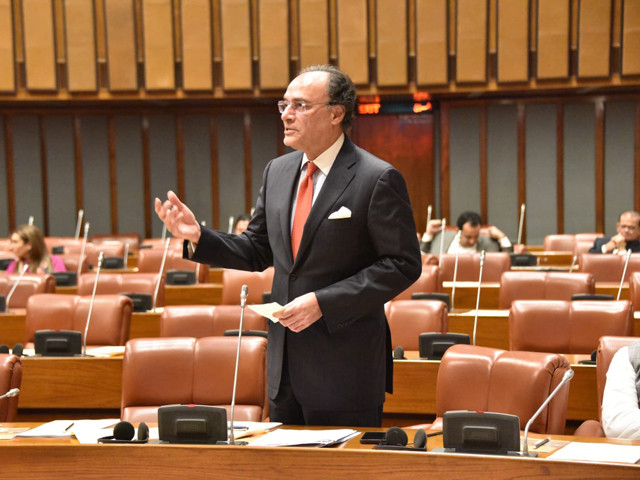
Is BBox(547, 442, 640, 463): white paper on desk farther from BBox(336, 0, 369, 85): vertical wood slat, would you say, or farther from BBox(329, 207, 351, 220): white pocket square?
BBox(336, 0, 369, 85): vertical wood slat

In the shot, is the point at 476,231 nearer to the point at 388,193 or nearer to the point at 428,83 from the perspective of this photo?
the point at 428,83

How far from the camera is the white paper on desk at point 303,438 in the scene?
2.05 meters

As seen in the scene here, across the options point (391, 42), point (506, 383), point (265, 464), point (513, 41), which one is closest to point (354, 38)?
point (391, 42)

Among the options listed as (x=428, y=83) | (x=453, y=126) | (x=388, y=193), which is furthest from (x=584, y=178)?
(x=388, y=193)

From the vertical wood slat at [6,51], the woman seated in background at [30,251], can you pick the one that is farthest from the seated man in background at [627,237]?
the vertical wood slat at [6,51]

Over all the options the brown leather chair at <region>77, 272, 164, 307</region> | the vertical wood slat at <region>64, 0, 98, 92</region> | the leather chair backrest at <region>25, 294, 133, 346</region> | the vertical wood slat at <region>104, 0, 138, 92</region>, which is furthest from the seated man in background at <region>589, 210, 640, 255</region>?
the vertical wood slat at <region>64, 0, 98, 92</region>

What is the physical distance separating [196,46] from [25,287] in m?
5.63

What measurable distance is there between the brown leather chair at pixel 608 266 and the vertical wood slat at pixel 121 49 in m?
6.46

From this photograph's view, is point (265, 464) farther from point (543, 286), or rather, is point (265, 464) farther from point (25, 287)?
point (25, 287)

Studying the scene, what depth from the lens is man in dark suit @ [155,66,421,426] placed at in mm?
2223

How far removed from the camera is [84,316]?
16.0ft

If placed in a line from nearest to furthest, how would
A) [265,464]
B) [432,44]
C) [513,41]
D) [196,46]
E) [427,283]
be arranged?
1. [265,464]
2. [427,283]
3. [513,41]
4. [432,44]
5. [196,46]

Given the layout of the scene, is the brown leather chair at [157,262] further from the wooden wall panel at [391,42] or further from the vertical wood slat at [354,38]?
the wooden wall panel at [391,42]

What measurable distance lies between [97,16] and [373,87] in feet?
12.1
